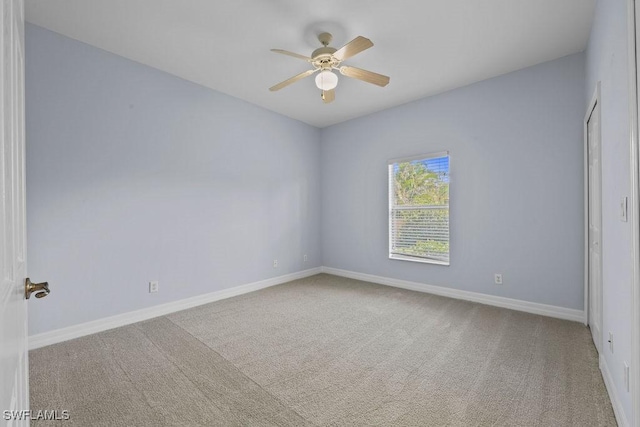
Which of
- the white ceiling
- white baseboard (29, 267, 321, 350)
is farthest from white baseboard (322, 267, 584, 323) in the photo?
the white ceiling

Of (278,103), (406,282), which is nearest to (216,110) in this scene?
(278,103)

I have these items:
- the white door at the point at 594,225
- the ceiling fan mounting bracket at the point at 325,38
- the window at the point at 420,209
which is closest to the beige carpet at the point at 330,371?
the white door at the point at 594,225

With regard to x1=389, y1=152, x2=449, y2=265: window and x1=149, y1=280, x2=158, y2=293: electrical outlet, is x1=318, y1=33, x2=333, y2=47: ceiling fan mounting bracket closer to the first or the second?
x1=389, y1=152, x2=449, y2=265: window

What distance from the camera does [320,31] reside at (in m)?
2.67

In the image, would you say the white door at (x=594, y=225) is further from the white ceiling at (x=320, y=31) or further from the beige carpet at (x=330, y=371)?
the white ceiling at (x=320, y=31)

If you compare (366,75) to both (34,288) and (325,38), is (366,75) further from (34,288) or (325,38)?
(34,288)

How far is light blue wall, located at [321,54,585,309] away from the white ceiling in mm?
338

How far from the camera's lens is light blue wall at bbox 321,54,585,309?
3105 mm

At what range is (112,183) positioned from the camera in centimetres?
302

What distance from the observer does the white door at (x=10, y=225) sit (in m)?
0.61

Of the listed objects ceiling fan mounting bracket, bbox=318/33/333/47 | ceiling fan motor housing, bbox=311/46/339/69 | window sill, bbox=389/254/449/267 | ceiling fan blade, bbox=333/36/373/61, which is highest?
ceiling fan mounting bracket, bbox=318/33/333/47

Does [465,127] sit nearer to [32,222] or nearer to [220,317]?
[220,317]

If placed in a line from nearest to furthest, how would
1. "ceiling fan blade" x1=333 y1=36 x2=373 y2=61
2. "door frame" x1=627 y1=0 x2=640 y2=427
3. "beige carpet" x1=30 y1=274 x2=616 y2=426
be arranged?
"door frame" x1=627 y1=0 x2=640 y2=427 < "beige carpet" x1=30 y1=274 x2=616 y2=426 < "ceiling fan blade" x1=333 y1=36 x2=373 y2=61

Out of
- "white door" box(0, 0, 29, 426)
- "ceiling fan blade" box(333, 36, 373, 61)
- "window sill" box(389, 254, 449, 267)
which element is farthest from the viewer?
"window sill" box(389, 254, 449, 267)
